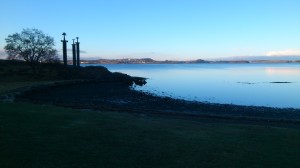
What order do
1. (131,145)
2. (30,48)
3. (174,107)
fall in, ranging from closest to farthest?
(131,145), (174,107), (30,48)

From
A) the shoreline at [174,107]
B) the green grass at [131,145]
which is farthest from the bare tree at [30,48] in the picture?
the green grass at [131,145]

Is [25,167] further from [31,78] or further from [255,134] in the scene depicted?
[31,78]

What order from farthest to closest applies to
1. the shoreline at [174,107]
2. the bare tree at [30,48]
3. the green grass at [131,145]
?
the bare tree at [30,48] < the shoreline at [174,107] < the green grass at [131,145]

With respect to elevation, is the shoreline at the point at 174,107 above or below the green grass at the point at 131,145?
below

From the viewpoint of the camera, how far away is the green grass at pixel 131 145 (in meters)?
8.77

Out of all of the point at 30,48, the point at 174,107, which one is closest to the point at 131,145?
the point at 174,107

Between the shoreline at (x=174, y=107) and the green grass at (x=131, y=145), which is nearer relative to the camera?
the green grass at (x=131, y=145)

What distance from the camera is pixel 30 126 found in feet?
39.5

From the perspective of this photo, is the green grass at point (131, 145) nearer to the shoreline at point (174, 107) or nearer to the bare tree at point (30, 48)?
the shoreline at point (174, 107)

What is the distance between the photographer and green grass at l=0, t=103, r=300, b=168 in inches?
345

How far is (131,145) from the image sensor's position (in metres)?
10.4

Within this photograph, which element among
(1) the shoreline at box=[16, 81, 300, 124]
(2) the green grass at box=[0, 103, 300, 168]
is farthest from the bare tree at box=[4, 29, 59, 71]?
(2) the green grass at box=[0, 103, 300, 168]

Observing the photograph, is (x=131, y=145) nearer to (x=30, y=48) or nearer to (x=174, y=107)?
(x=174, y=107)

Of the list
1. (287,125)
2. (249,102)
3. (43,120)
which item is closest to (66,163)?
(43,120)
